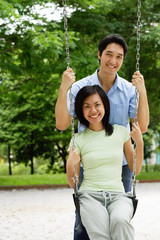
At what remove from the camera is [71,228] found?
5.89 metres

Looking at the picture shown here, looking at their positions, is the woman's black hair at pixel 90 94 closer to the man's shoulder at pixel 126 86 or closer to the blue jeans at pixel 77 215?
the man's shoulder at pixel 126 86

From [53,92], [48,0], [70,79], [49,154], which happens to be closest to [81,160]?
[70,79]

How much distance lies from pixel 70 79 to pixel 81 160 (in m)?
0.60

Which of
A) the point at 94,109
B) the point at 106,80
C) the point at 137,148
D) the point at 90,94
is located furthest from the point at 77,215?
the point at 106,80

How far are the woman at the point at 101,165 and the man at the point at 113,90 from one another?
3.8 inches

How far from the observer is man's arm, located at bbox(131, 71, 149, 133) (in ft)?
8.53

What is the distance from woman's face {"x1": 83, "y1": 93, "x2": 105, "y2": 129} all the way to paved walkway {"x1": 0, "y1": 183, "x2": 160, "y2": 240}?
316cm

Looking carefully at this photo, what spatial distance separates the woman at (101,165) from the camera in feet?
7.51

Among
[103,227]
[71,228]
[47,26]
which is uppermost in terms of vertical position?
[47,26]

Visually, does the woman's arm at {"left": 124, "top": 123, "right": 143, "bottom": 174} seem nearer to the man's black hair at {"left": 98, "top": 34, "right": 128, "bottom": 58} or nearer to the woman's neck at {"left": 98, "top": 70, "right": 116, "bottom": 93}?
the woman's neck at {"left": 98, "top": 70, "right": 116, "bottom": 93}

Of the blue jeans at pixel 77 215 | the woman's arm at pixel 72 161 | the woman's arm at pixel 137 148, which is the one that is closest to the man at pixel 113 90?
the blue jeans at pixel 77 215

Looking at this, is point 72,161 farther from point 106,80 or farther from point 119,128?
point 106,80

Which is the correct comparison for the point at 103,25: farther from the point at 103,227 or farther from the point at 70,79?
the point at 103,227

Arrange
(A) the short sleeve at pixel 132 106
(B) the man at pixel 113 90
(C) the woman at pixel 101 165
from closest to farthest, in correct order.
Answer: (C) the woman at pixel 101 165 < (B) the man at pixel 113 90 < (A) the short sleeve at pixel 132 106
